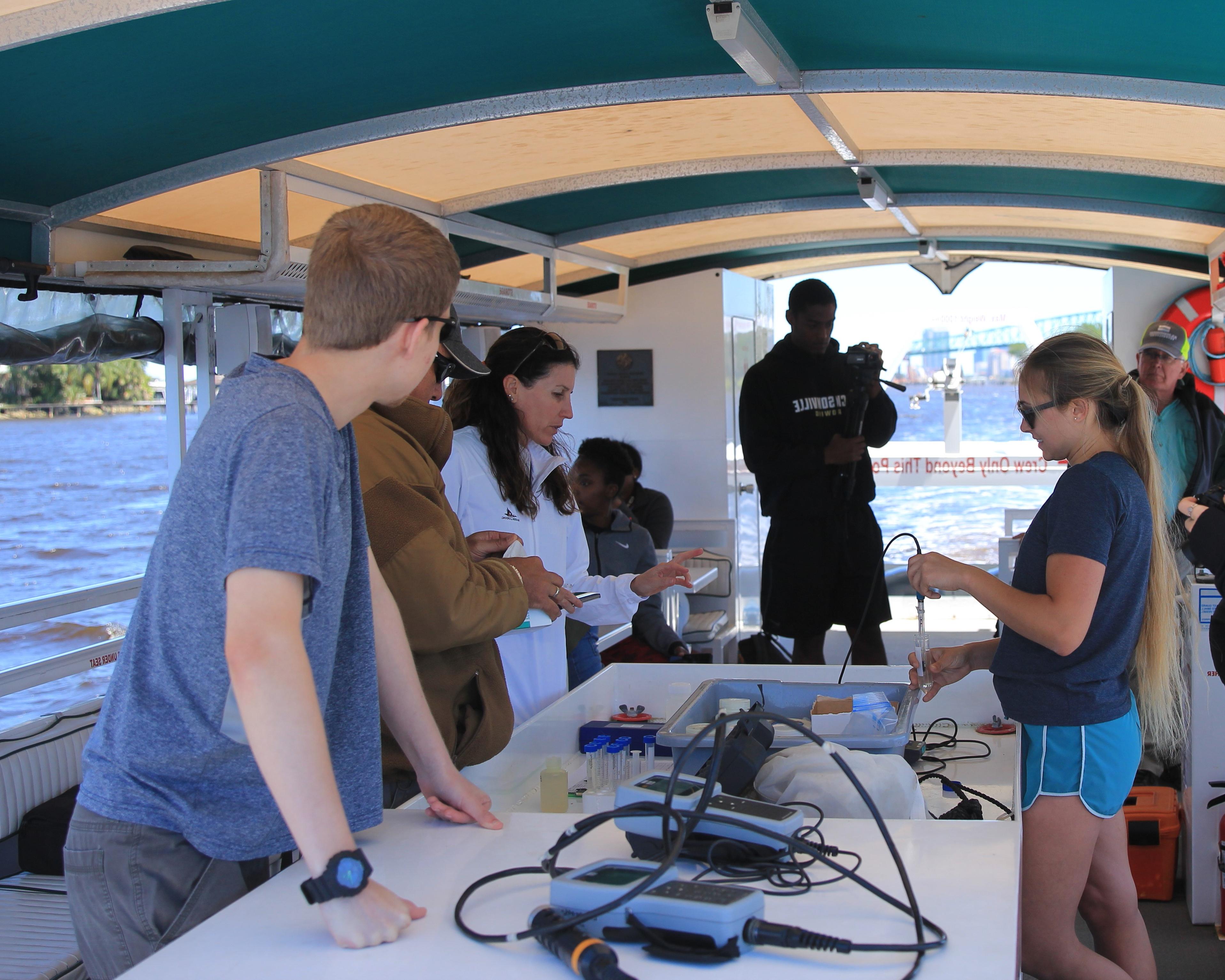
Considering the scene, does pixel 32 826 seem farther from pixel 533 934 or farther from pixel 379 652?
pixel 533 934

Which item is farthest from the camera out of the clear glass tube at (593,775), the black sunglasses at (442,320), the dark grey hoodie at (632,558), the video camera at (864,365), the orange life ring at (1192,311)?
the orange life ring at (1192,311)

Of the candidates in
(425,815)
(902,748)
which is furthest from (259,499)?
(902,748)

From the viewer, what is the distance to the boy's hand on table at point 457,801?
1641 mm

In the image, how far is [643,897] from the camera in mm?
1216

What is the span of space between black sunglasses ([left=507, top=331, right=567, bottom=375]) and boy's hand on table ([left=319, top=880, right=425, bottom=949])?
165 cm

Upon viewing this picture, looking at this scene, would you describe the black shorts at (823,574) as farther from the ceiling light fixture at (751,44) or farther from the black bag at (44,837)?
the black bag at (44,837)

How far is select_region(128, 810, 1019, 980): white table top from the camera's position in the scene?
119 centimetres

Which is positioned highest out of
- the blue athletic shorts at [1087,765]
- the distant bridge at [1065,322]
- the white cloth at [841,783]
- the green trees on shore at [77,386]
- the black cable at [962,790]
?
the distant bridge at [1065,322]

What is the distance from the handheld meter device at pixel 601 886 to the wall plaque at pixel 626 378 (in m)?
6.03

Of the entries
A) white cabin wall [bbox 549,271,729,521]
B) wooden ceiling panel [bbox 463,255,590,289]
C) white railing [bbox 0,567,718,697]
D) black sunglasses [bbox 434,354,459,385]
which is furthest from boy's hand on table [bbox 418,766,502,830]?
white cabin wall [bbox 549,271,729,521]

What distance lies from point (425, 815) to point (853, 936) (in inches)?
29.0

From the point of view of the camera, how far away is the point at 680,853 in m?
1.42

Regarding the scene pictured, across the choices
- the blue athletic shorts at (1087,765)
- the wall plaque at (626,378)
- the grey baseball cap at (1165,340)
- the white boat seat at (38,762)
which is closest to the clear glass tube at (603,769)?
the blue athletic shorts at (1087,765)

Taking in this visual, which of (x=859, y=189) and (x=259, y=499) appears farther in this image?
(x=859, y=189)
